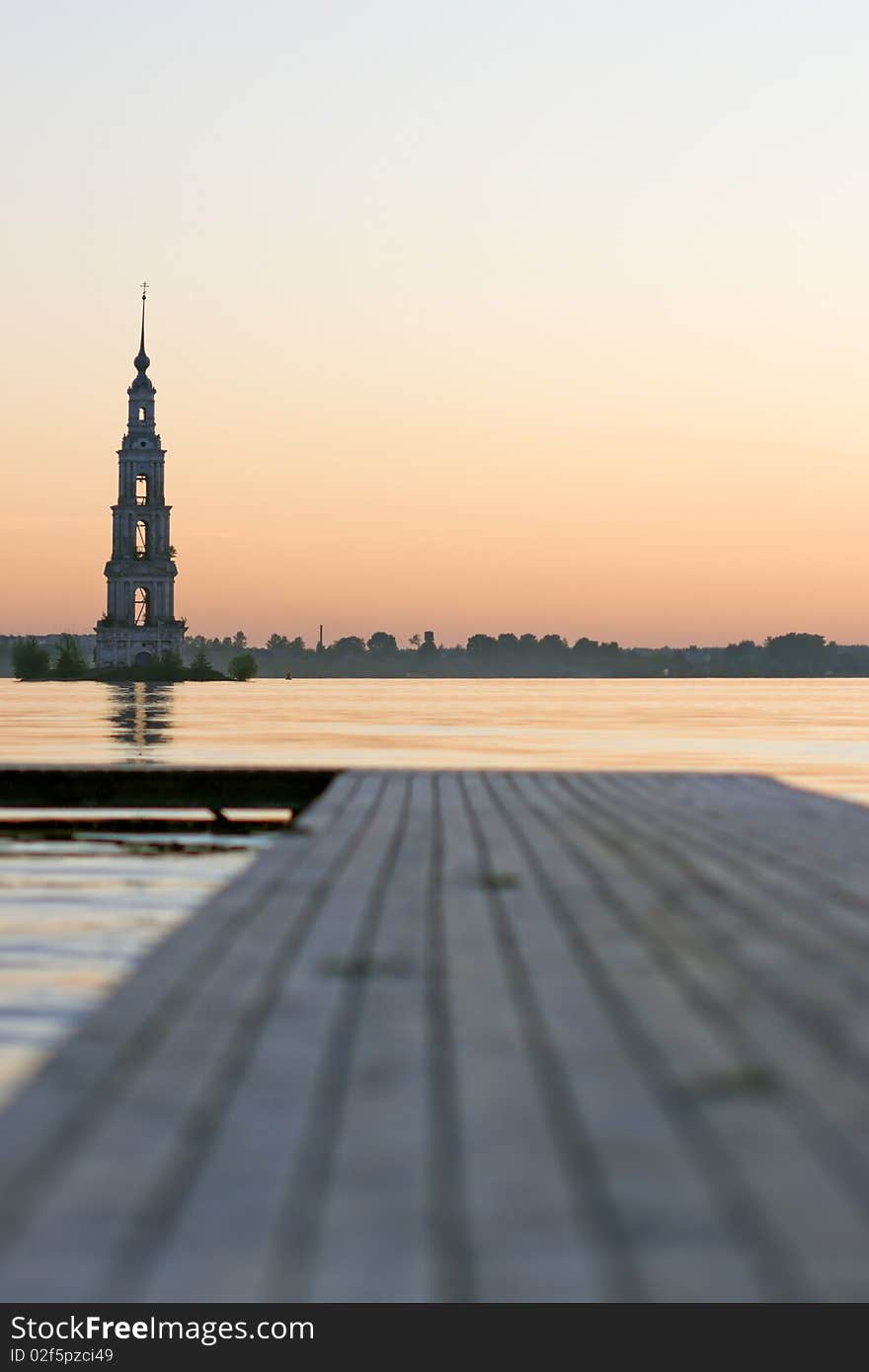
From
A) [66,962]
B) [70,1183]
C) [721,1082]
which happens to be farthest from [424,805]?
[70,1183]

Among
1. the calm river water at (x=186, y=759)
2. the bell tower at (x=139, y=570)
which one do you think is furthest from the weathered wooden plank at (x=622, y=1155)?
the bell tower at (x=139, y=570)

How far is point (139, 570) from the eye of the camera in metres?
191

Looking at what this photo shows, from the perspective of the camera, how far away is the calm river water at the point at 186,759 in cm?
1079

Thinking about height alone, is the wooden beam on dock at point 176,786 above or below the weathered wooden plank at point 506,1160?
below

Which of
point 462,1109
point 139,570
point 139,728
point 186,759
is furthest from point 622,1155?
point 139,570

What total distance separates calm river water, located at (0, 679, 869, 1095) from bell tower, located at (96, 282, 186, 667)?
7689 cm

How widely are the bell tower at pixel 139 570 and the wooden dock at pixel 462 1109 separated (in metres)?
189

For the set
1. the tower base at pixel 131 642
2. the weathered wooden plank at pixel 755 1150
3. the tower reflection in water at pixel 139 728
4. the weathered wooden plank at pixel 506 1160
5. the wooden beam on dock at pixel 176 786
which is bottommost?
the tower reflection in water at pixel 139 728

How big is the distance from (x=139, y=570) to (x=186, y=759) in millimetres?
151244

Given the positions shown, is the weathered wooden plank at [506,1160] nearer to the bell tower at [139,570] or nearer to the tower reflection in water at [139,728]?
the tower reflection in water at [139,728]

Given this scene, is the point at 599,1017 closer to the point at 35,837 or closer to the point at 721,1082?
the point at 721,1082

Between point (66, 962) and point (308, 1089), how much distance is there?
764 cm

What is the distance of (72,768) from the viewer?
17281 millimetres

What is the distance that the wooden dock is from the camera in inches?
110
